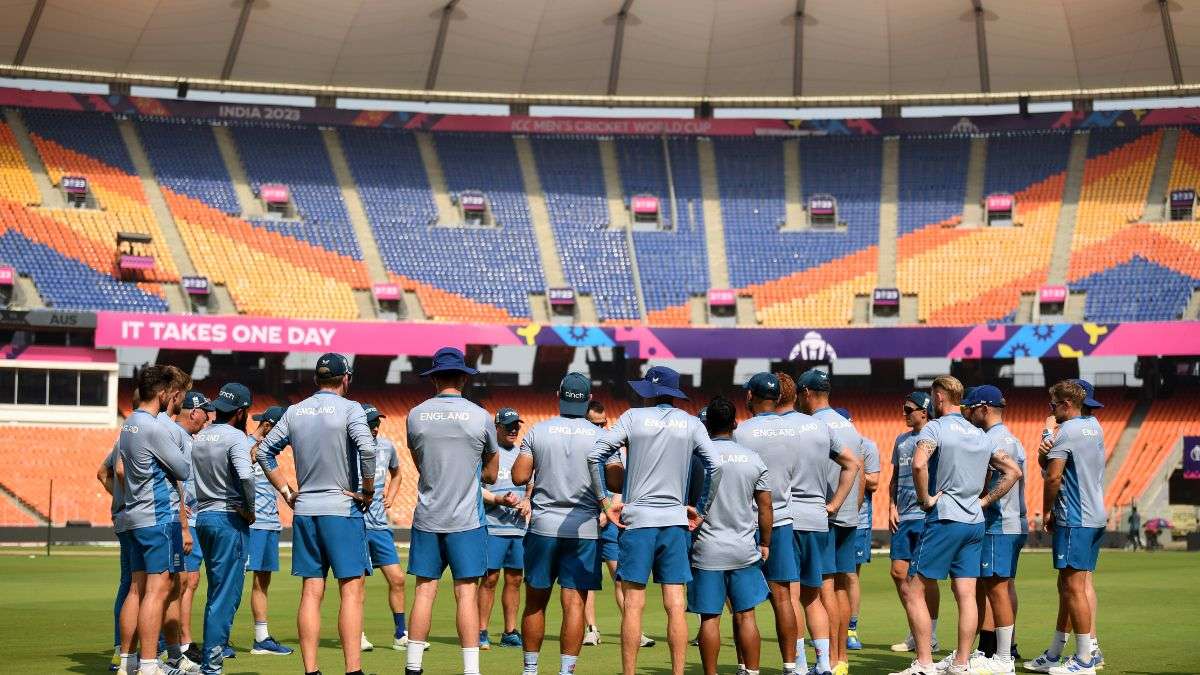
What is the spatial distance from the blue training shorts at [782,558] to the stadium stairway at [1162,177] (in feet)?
159

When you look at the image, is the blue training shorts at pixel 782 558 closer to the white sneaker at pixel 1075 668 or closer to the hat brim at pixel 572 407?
the hat brim at pixel 572 407

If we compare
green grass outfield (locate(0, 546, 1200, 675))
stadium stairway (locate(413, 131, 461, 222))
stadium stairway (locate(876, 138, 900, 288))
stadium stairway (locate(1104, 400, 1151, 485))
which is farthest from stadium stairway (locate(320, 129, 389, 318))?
stadium stairway (locate(1104, 400, 1151, 485))

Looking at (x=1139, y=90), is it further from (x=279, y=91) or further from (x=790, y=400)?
(x=790, y=400)

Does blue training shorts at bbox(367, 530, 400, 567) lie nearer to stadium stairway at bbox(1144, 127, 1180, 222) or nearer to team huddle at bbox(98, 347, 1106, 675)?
team huddle at bbox(98, 347, 1106, 675)

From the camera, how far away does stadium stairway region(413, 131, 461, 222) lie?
191 ft

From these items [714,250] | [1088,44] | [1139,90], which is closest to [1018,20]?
[1088,44]

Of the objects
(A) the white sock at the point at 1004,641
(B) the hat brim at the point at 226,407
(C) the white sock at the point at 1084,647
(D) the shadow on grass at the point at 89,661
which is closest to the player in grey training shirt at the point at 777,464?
(A) the white sock at the point at 1004,641

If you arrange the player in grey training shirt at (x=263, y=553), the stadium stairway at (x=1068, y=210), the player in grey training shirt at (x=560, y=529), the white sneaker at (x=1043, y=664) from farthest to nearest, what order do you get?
the stadium stairway at (x=1068, y=210) → the player in grey training shirt at (x=263, y=553) → the white sneaker at (x=1043, y=664) → the player in grey training shirt at (x=560, y=529)

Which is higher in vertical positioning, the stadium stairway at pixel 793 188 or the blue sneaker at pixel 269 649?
the stadium stairway at pixel 793 188

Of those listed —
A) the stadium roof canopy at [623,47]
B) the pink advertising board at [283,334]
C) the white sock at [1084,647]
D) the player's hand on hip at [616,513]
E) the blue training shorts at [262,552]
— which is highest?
the stadium roof canopy at [623,47]

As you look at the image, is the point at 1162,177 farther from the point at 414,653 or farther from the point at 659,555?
the point at 414,653

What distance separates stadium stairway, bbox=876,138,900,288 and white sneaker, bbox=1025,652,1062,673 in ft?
138

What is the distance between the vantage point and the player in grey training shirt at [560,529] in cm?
1180

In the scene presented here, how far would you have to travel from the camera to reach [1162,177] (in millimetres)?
57562
